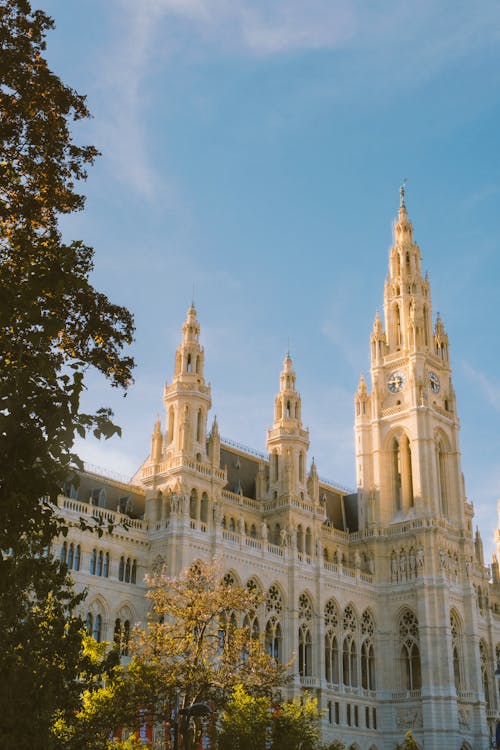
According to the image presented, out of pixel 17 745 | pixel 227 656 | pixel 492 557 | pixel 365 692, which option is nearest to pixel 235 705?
pixel 227 656

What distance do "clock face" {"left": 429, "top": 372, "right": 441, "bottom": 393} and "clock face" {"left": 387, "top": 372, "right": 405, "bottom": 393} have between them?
256cm

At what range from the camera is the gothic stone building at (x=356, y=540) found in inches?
2276

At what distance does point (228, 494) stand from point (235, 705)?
3209 centimetres

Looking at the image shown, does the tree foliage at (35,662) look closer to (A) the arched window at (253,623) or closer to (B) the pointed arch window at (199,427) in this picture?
(A) the arched window at (253,623)

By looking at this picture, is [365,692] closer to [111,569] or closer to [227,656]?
[111,569]

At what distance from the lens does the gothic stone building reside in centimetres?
5781

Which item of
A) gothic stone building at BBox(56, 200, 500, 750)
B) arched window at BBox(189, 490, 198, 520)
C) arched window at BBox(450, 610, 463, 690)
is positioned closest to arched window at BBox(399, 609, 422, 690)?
gothic stone building at BBox(56, 200, 500, 750)

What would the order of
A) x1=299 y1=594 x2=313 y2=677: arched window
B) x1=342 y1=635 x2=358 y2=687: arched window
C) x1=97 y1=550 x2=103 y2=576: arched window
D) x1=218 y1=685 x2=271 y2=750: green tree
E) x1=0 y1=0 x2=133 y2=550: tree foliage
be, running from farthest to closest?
x1=342 y1=635 x2=358 y2=687: arched window, x1=299 y1=594 x2=313 y2=677: arched window, x1=97 y1=550 x2=103 y2=576: arched window, x1=218 y1=685 x2=271 y2=750: green tree, x1=0 y1=0 x2=133 y2=550: tree foliage

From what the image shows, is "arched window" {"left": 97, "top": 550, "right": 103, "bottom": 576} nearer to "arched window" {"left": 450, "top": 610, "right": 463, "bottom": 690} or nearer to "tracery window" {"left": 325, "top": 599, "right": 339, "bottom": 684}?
"tracery window" {"left": 325, "top": 599, "right": 339, "bottom": 684}

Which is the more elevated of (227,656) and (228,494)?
(228,494)

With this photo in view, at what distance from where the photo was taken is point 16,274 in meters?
17.8

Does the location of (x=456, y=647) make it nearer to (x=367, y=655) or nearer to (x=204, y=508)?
(x=367, y=655)

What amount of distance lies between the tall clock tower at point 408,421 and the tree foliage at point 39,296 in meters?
58.3

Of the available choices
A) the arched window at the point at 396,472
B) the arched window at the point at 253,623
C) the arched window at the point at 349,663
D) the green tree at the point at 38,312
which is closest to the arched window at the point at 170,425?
the arched window at the point at 253,623
